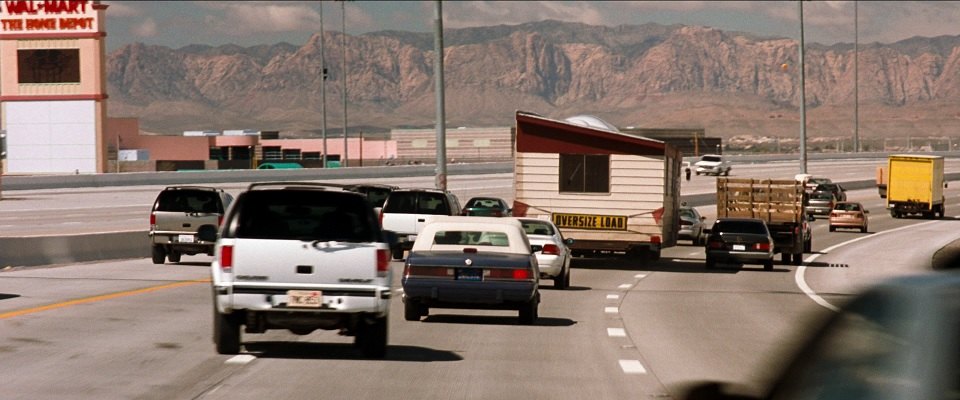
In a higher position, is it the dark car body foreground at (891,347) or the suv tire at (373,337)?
the dark car body foreground at (891,347)

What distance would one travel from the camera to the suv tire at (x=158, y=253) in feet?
110

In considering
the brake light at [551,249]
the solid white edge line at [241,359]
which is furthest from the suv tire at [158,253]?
the solid white edge line at [241,359]

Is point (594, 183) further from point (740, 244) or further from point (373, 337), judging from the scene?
point (373, 337)

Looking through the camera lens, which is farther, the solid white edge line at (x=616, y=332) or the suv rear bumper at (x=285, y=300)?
the solid white edge line at (x=616, y=332)

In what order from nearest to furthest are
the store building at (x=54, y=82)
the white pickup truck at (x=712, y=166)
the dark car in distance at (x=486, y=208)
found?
1. the dark car in distance at (x=486, y=208)
2. the store building at (x=54, y=82)
3. the white pickup truck at (x=712, y=166)

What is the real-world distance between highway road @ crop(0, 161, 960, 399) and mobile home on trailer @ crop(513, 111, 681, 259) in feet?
8.37

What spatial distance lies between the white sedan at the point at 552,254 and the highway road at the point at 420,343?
0.35 meters

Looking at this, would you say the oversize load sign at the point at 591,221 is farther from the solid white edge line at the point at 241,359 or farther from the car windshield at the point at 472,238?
the solid white edge line at the point at 241,359

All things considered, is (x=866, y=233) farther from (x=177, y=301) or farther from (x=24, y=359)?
(x=24, y=359)

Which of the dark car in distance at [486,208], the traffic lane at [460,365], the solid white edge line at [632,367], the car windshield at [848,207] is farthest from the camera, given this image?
the car windshield at [848,207]

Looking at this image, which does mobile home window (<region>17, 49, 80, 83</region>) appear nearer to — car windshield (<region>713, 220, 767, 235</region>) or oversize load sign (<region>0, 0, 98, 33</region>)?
oversize load sign (<region>0, 0, 98, 33</region>)

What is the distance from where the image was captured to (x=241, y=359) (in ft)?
49.2

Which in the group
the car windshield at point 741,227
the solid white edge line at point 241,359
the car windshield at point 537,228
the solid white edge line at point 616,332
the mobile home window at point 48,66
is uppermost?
the mobile home window at point 48,66

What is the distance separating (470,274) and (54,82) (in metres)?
85.7
